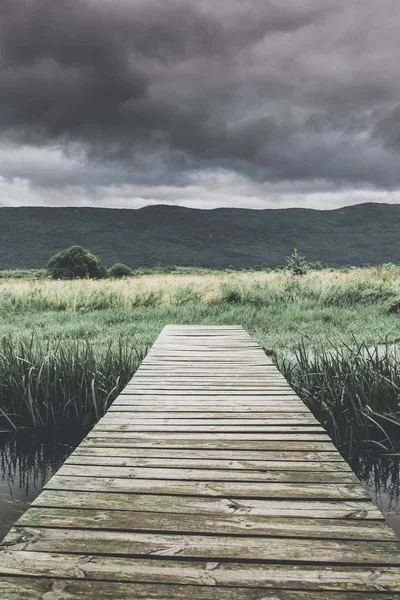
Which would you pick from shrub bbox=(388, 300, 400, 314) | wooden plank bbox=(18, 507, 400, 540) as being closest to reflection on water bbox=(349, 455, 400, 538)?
wooden plank bbox=(18, 507, 400, 540)

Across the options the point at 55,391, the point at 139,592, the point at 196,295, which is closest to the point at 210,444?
the point at 139,592

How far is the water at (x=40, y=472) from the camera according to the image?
3354 mm

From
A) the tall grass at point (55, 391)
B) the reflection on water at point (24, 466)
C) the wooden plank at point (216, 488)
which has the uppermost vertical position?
the wooden plank at point (216, 488)

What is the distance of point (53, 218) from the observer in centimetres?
15175

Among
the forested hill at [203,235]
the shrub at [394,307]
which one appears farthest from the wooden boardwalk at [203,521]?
the forested hill at [203,235]

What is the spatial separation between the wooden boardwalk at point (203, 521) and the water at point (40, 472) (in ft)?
3.29

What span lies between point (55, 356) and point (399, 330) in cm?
655

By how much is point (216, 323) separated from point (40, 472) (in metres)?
6.21

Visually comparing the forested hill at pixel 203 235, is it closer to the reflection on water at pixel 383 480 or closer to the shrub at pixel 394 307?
the shrub at pixel 394 307

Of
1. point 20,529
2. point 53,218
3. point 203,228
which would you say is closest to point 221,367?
point 20,529

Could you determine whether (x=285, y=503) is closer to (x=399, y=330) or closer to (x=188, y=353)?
(x=188, y=353)

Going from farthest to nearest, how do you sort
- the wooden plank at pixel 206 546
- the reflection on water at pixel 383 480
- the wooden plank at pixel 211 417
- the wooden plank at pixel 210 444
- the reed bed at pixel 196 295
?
the reed bed at pixel 196 295 → the reflection on water at pixel 383 480 → the wooden plank at pixel 211 417 → the wooden plank at pixel 210 444 → the wooden plank at pixel 206 546

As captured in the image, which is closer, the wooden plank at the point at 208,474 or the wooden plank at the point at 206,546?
the wooden plank at the point at 206,546

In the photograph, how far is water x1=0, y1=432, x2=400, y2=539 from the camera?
11.0ft
